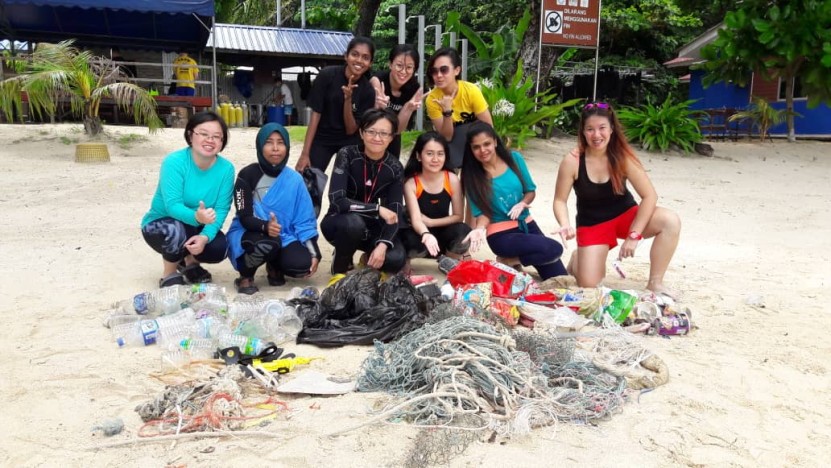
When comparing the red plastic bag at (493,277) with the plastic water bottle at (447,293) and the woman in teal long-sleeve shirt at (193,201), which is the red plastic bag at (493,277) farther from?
the woman in teal long-sleeve shirt at (193,201)

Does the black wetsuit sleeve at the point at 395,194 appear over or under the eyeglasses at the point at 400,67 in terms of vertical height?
under

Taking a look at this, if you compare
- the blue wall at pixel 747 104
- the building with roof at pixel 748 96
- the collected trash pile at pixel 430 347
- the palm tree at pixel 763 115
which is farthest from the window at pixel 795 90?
the collected trash pile at pixel 430 347

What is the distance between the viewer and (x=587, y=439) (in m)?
2.23

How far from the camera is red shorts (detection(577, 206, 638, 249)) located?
420cm

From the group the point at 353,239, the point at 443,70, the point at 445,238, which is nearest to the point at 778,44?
the point at 443,70

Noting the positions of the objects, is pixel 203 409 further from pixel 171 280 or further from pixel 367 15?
pixel 367 15

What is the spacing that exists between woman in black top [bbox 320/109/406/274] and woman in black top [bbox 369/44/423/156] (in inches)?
9.8

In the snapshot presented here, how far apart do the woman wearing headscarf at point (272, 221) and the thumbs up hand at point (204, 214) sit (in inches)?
8.0

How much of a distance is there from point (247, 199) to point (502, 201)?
Answer: 1625 mm

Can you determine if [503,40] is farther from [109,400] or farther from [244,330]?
[109,400]

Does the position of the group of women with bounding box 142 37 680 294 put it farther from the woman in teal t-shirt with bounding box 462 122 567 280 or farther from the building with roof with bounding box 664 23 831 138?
the building with roof with bounding box 664 23 831 138

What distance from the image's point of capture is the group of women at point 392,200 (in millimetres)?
4066

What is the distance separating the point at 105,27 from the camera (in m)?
14.6

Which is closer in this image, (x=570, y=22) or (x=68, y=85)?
(x=68, y=85)
